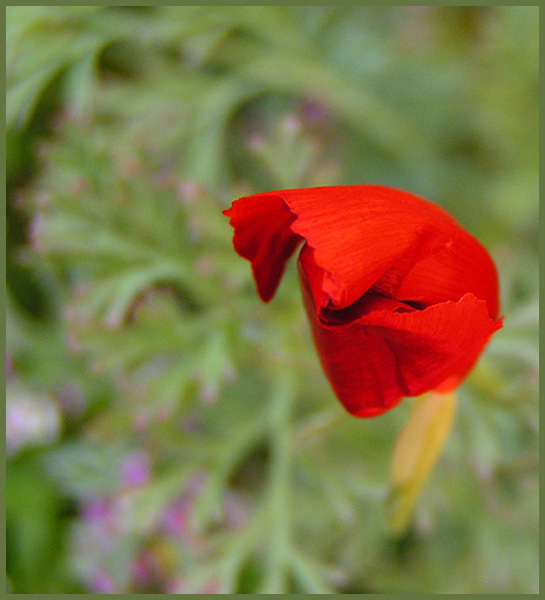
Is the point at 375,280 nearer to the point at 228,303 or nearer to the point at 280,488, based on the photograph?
the point at 228,303

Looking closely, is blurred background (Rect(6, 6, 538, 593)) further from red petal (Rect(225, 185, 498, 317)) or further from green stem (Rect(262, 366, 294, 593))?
red petal (Rect(225, 185, 498, 317))

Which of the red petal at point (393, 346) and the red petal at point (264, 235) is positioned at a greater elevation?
the red petal at point (264, 235)

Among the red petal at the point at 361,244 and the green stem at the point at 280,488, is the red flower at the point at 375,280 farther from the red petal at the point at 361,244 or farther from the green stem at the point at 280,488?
the green stem at the point at 280,488

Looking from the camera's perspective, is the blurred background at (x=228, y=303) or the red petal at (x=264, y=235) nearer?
the red petal at (x=264, y=235)

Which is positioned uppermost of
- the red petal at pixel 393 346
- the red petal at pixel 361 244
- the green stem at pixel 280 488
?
the red petal at pixel 361 244

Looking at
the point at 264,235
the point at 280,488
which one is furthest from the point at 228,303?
the point at 264,235

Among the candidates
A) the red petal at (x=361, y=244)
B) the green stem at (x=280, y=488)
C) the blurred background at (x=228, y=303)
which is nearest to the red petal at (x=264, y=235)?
the red petal at (x=361, y=244)

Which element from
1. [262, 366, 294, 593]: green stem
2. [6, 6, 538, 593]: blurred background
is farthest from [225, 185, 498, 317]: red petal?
[262, 366, 294, 593]: green stem
